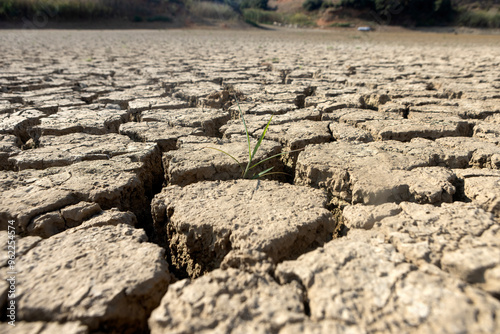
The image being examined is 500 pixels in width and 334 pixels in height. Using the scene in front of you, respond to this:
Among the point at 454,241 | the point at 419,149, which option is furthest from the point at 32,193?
the point at 419,149

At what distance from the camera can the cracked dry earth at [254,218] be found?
0.68 metres

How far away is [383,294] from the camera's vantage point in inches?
27.3

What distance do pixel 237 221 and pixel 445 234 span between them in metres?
0.59

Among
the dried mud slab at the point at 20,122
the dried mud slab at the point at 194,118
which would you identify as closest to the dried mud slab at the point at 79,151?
the dried mud slab at the point at 20,122

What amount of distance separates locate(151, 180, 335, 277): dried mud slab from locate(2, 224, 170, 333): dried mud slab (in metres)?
0.16

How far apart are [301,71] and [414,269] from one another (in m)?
3.28

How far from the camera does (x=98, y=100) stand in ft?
8.09

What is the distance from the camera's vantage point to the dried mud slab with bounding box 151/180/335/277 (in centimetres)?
93

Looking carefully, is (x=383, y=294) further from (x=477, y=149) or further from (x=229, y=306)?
(x=477, y=149)

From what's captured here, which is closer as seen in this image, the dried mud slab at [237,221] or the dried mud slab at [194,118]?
the dried mud slab at [237,221]

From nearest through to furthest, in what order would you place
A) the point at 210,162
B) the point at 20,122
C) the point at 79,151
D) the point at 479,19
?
1. the point at 210,162
2. the point at 79,151
3. the point at 20,122
4. the point at 479,19

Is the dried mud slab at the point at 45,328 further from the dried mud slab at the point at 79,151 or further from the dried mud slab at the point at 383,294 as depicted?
the dried mud slab at the point at 79,151

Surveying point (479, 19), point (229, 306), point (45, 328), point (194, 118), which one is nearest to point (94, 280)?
point (45, 328)

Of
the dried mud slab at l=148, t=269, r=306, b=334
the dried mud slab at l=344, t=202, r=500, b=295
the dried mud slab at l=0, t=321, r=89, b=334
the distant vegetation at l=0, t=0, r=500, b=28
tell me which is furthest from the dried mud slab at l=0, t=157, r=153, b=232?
the distant vegetation at l=0, t=0, r=500, b=28
